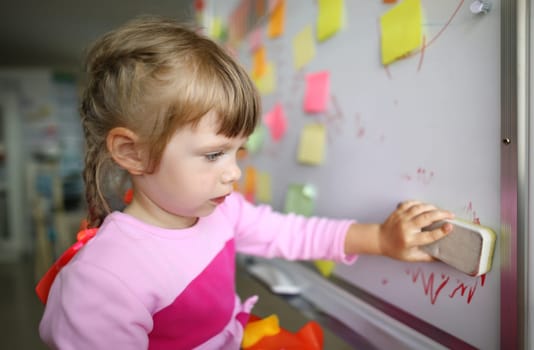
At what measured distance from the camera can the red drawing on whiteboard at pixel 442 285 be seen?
505mm

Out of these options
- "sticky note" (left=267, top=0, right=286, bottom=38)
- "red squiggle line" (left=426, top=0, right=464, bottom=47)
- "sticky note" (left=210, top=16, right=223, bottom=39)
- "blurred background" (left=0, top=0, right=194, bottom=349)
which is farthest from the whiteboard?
"blurred background" (left=0, top=0, right=194, bottom=349)

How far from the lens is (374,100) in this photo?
67 cm

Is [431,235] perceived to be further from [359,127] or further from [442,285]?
[359,127]

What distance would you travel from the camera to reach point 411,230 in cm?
55

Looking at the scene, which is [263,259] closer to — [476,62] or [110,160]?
[110,160]

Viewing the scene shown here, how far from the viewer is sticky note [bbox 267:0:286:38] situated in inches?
38.6

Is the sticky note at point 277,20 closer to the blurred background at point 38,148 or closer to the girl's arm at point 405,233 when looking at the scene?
the girl's arm at point 405,233

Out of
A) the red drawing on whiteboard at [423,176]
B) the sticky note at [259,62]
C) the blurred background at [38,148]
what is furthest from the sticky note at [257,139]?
the blurred background at [38,148]

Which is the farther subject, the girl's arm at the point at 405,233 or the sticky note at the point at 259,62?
the sticky note at the point at 259,62

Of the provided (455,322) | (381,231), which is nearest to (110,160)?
(381,231)

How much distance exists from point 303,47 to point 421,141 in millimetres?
422

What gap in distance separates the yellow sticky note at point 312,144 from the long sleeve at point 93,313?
48 cm

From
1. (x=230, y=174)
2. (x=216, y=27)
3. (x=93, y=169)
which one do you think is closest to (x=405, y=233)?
(x=230, y=174)

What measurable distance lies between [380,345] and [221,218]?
34cm
